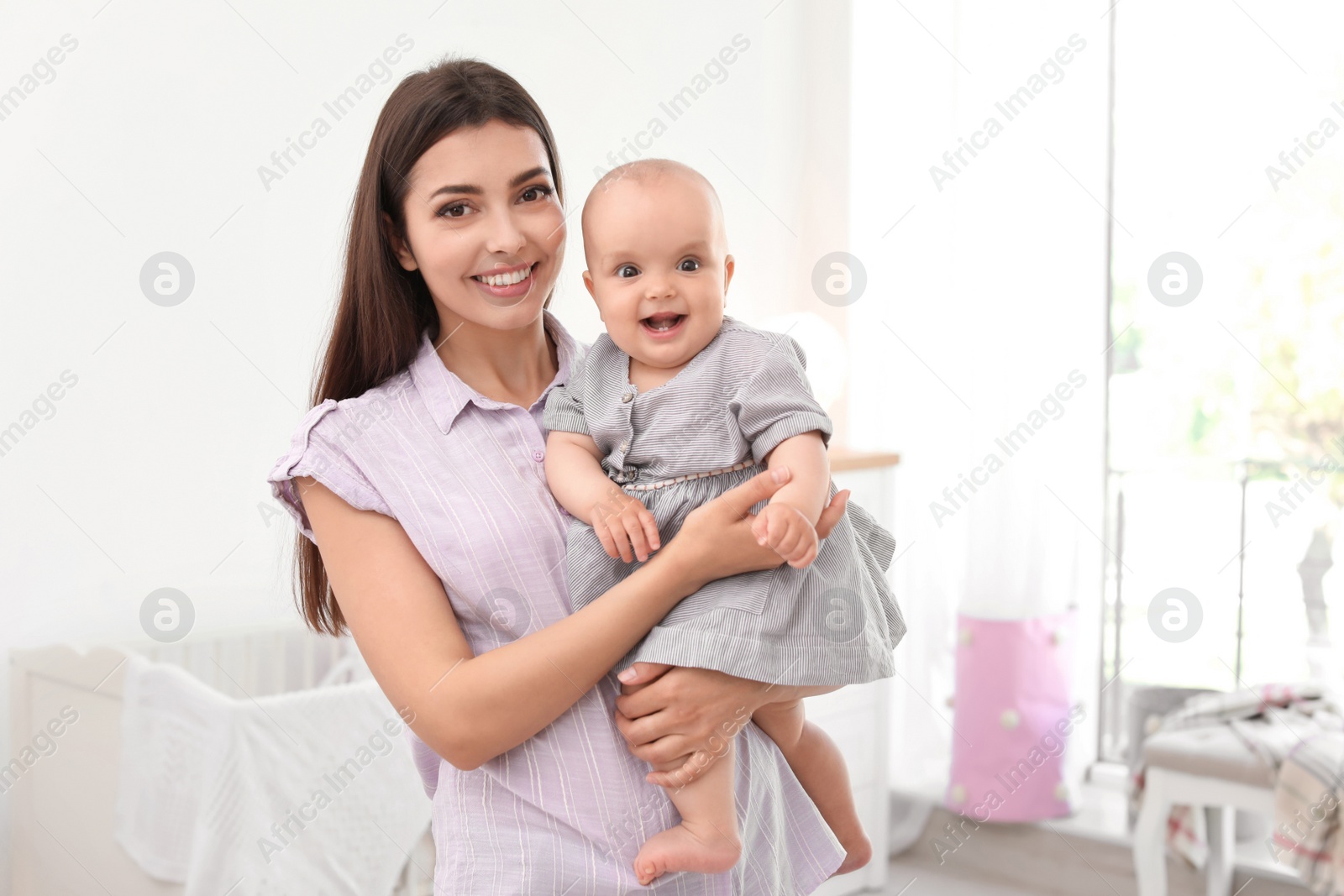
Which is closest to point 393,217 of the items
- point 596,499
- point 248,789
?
point 596,499

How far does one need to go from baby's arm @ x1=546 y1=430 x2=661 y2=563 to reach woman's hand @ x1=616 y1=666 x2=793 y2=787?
4.5 inches

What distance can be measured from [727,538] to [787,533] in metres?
0.05

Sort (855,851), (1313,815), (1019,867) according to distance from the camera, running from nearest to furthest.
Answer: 1. (855,851)
2. (1313,815)
3. (1019,867)

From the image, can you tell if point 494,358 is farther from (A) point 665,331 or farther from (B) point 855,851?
(B) point 855,851

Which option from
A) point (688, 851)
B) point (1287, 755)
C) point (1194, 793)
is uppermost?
point (688, 851)

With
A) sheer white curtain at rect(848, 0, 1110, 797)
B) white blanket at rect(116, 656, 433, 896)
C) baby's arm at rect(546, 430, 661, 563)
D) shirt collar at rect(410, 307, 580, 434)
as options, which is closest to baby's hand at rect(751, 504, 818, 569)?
baby's arm at rect(546, 430, 661, 563)

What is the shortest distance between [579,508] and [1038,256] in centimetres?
235

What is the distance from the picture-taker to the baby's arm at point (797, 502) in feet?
3.16

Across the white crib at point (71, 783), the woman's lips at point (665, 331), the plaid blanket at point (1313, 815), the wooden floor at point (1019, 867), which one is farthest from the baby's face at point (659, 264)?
the wooden floor at point (1019, 867)

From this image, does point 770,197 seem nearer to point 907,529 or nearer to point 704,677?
point 907,529

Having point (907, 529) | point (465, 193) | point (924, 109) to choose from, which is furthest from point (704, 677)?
point (924, 109)

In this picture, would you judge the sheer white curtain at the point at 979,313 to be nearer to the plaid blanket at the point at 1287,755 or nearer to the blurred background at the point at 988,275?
the blurred background at the point at 988,275

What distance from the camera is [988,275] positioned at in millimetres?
3068

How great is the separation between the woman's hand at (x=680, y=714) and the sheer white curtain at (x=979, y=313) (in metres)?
2.21
